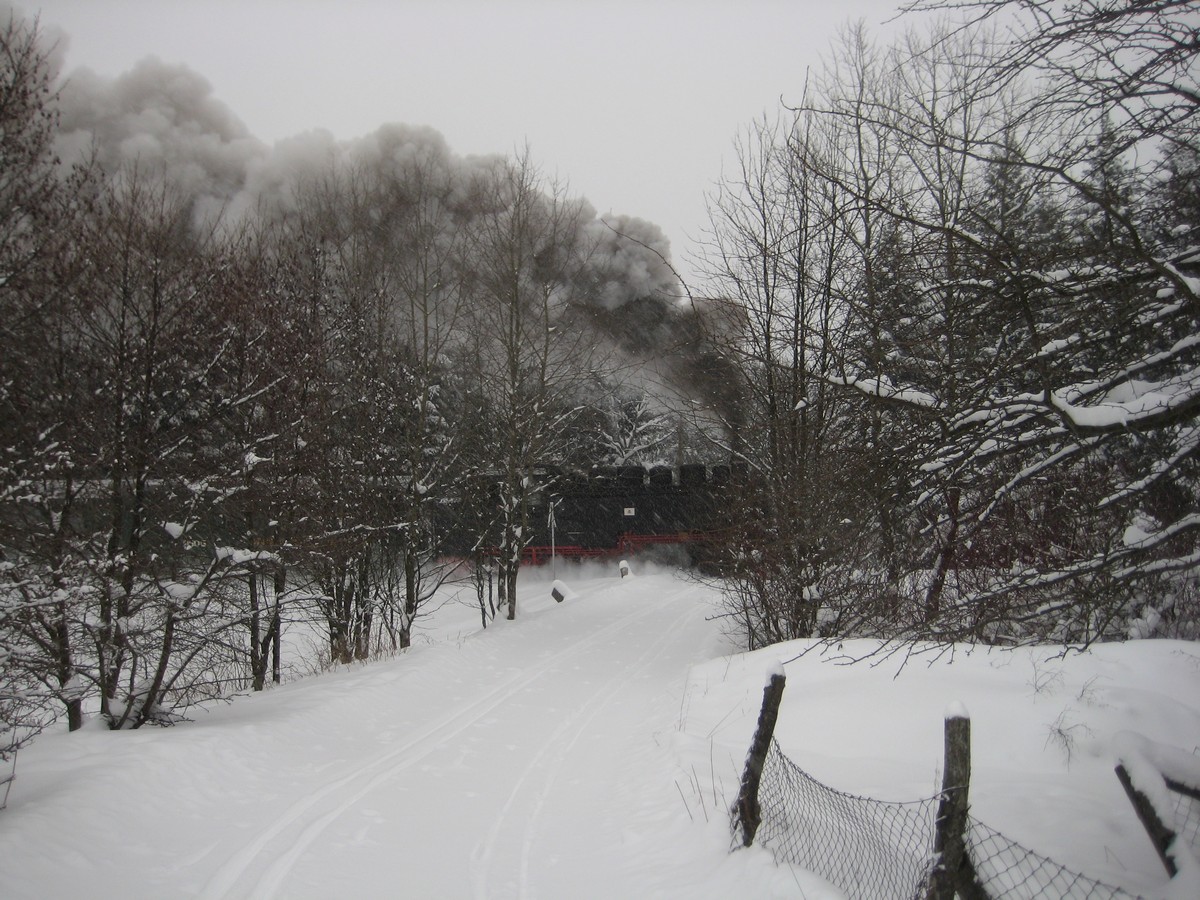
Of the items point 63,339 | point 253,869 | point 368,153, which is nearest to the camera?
point 253,869

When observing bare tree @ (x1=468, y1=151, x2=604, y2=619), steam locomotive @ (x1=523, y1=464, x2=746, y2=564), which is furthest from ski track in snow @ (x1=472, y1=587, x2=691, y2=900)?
steam locomotive @ (x1=523, y1=464, x2=746, y2=564)

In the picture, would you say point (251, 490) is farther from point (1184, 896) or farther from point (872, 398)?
point (1184, 896)

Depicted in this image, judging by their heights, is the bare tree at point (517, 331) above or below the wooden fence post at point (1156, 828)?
above

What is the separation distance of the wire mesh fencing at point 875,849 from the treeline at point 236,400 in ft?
13.6

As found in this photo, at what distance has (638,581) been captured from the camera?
22.0 meters

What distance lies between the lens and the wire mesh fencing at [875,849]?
332 centimetres

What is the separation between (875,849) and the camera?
3959 millimetres

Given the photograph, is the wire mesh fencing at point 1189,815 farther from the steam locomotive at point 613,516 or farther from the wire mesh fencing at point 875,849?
the steam locomotive at point 613,516

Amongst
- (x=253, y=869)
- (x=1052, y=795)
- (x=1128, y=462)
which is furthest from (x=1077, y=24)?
(x=253, y=869)

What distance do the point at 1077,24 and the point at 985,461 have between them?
7.37 feet

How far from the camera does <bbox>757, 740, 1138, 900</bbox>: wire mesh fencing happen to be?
10.9ft

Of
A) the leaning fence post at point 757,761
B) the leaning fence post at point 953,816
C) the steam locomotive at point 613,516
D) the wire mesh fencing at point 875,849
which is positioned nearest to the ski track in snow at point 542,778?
the leaning fence post at point 757,761

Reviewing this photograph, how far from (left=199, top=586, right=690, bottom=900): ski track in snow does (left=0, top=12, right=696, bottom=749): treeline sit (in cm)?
197

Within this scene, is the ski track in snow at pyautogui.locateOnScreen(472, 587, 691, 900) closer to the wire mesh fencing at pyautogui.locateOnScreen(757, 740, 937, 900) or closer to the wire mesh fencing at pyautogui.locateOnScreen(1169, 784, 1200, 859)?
the wire mesh fencing at pyautogui.locateOnScreen(757, 740, 937, 900)
